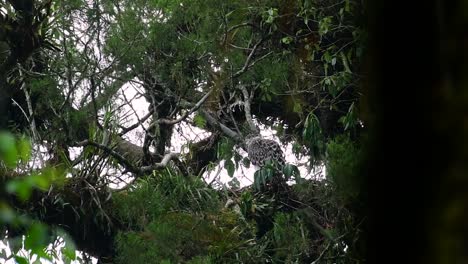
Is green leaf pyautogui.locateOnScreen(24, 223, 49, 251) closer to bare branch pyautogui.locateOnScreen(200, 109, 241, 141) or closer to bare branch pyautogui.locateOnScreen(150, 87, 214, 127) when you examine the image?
bare branch pyautogui.locateOnScreen(150, 87, 214, 127)

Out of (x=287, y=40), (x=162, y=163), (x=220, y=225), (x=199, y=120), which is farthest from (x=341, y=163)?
(x=199, y=120)

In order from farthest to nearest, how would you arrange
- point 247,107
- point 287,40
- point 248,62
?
point 247,107 < point 248,62 < point 287,40

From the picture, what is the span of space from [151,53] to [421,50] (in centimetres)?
661

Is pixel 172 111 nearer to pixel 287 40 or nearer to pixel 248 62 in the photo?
pixel 248 62

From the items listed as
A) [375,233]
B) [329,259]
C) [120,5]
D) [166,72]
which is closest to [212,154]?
[166,72]

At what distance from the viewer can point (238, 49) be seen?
6676mm

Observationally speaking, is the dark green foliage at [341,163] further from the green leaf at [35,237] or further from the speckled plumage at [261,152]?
the green leaf at [35,237]

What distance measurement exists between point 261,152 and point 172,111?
2.99ft

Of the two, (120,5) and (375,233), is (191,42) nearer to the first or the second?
(120,5)

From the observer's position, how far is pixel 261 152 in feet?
22.1

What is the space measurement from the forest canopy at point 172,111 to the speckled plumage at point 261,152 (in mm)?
115

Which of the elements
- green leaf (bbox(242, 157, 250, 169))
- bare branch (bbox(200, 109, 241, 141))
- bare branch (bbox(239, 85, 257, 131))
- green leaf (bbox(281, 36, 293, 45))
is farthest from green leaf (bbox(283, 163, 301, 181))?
green leaf (bbox(281, 36, 293, 45))

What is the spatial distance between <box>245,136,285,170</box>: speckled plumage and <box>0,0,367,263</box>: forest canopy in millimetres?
115

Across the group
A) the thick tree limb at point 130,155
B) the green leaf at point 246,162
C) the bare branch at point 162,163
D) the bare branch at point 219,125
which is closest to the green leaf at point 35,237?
the thick tree limb at point 130,155
